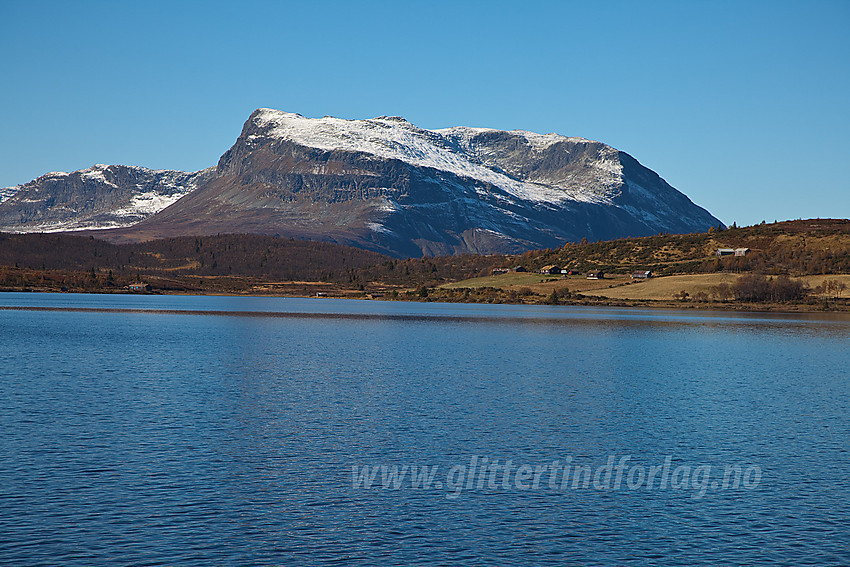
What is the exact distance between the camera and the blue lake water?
78.7 feet

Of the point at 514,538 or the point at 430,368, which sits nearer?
the point at 514,538

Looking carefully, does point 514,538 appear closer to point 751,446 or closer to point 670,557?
point 670,557

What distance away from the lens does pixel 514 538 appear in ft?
81.1

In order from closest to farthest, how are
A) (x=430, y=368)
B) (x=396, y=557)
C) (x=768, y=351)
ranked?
(x=396, y=557) < (x=430, y=368) < (x=768, y=351)

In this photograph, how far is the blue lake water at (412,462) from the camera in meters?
24.0

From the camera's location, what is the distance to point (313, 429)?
4000 cm

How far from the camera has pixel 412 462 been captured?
33469mm

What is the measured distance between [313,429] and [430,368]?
29216 mm

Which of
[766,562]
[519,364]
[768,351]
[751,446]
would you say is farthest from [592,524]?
[768,351]

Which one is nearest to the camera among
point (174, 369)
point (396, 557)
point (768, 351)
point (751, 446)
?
point (396, 557)

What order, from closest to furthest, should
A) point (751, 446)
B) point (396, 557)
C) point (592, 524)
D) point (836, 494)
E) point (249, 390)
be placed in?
point (396, 557) < point (592, 524) < point (836, 494) < point (751, 446) < point (249, 390)

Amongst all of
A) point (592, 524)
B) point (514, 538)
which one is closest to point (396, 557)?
point (514, 538)

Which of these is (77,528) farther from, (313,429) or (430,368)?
(430,368)

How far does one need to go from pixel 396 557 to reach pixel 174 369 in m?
45.0
